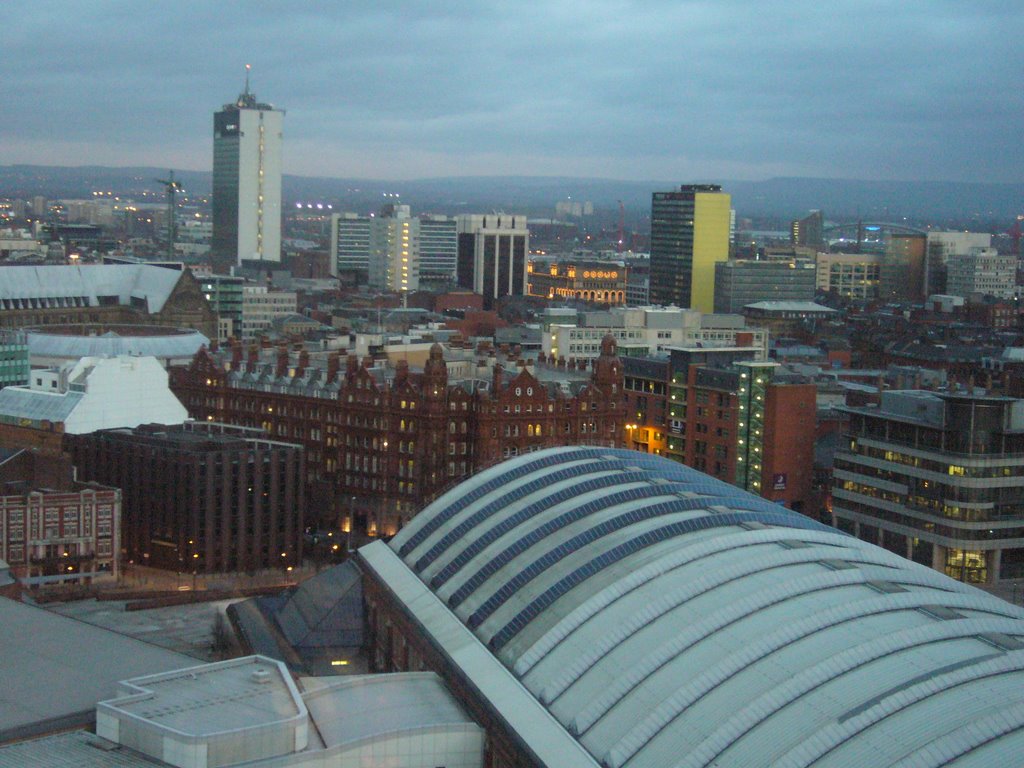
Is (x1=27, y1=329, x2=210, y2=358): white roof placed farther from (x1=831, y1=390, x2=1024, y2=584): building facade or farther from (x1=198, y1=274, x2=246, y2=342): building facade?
(x1=831, y1=390, x2=1024, y2=584): building facade

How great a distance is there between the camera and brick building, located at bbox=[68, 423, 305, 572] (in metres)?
78.2

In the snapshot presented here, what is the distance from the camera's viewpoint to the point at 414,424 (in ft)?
294

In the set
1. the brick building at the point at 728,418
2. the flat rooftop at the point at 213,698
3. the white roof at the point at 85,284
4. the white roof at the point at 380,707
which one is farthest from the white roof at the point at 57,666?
the white roof at the point at 85,284

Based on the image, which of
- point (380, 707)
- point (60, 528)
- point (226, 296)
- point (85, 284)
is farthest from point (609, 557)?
point (226, 296)

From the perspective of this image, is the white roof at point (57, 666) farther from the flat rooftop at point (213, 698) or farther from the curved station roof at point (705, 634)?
the curved station roof at point (705, 634)

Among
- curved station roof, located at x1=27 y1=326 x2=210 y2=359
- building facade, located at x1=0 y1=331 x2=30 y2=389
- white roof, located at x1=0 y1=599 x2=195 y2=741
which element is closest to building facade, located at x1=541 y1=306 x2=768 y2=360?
curved station roof, located at x1=27 y1=326 x2=210 y2=359

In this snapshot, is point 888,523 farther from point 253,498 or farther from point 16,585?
point 16,585

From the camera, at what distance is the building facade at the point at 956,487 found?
7838cm

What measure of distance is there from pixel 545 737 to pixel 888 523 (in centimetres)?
4571

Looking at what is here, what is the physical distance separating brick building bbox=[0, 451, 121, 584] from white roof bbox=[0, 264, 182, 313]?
6744cm

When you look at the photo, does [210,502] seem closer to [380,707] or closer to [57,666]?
[57,666]

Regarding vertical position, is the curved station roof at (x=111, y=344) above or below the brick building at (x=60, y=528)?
above

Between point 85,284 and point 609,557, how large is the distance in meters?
110

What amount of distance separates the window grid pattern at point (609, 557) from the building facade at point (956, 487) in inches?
1155
